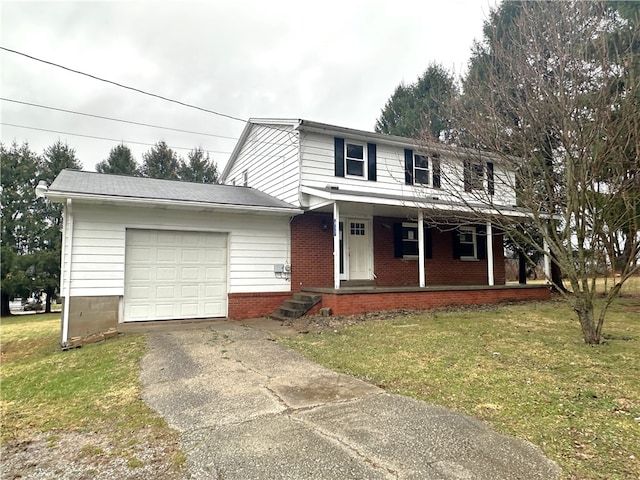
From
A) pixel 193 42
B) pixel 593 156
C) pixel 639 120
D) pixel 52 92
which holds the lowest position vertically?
pixel 593 156

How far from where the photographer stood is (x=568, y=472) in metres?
2.92

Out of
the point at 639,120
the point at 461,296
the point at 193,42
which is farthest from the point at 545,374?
the point at 193,42

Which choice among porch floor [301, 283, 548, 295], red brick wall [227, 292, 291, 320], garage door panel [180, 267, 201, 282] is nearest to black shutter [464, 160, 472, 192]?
porch floor [301, 283, 548, 295]

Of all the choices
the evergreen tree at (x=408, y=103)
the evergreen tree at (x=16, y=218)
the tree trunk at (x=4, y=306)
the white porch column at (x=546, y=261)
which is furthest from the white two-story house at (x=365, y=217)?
the tree trunk at (x=4, y=306)

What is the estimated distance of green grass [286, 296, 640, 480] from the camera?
11.2 ft

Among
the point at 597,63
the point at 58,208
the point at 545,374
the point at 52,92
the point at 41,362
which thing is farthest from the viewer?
the point at 58,208

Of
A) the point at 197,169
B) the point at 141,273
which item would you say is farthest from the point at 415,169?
the point at 197,169

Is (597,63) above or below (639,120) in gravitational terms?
above

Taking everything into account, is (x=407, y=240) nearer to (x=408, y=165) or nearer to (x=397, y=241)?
(x=397, y=241)

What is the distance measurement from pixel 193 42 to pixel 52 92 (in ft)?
18.2

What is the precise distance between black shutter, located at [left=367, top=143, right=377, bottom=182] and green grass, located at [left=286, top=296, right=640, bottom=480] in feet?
17.0

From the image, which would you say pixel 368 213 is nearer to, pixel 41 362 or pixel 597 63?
pixel 597 63

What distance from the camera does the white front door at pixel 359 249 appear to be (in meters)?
13.0

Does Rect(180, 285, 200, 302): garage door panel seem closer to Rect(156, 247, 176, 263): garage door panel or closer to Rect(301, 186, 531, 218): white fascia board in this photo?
Rect(156, 247, 176, 263): garage door panel
